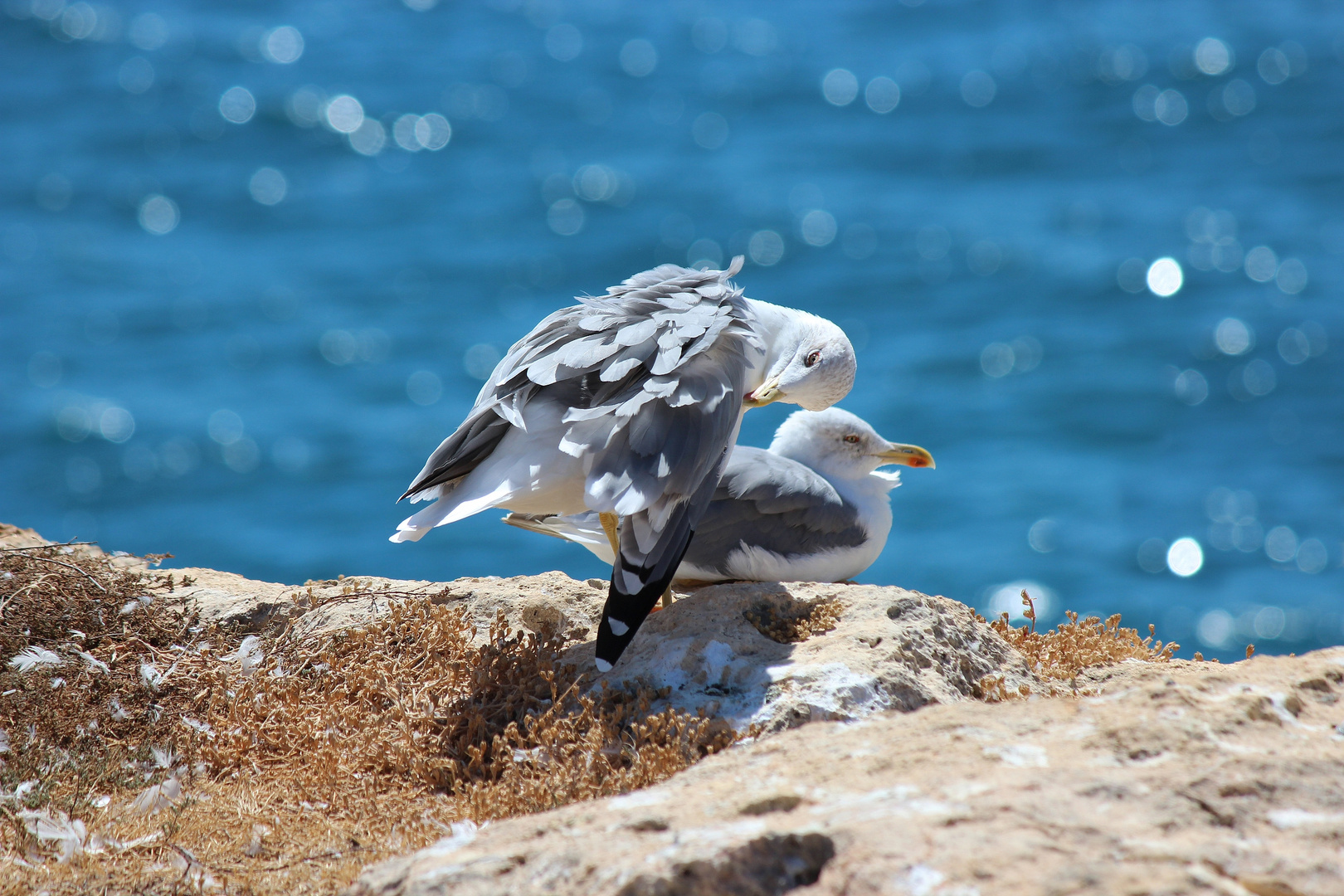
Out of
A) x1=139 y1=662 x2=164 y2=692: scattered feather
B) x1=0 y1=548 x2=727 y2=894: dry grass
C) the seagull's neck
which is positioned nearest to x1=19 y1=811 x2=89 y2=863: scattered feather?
x1=0 y1=548 x2=727 y2=894: dry grass

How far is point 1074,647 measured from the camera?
14.1ft

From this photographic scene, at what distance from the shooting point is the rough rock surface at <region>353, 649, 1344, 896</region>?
79.7 inches

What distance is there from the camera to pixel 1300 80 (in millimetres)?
15930

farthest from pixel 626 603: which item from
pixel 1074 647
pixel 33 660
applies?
pixel 33 660

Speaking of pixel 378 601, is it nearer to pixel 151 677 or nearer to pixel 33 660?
pixel 151 677

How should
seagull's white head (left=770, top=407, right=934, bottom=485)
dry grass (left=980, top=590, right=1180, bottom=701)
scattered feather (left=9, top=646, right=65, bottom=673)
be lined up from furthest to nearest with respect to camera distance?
seagull's white head (left=770, top=407, right=934, bottom=485)
dry grass (left=980, top=590, right=1180, bottom=701)
scattered feather (left=9, top=646, right=65, bottom=673)

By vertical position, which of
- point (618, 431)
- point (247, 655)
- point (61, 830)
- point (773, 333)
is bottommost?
point (61, 830)

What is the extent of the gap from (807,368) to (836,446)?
92cm

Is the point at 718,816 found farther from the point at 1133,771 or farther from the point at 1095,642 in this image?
the point at 1095,642

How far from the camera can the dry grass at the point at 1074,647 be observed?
4.14 m

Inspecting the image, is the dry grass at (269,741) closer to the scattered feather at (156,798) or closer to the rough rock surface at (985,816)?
the scattered feather at (156,798)

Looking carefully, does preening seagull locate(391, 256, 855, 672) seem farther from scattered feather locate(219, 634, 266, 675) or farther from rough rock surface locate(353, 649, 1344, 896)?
rough rock surface locate(353, 649, 1344, 896)

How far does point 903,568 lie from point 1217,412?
12.7ft

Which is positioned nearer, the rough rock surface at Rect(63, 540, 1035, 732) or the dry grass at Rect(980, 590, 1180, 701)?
the rough rock surface at Rect(63, 540, 1035, 732)
